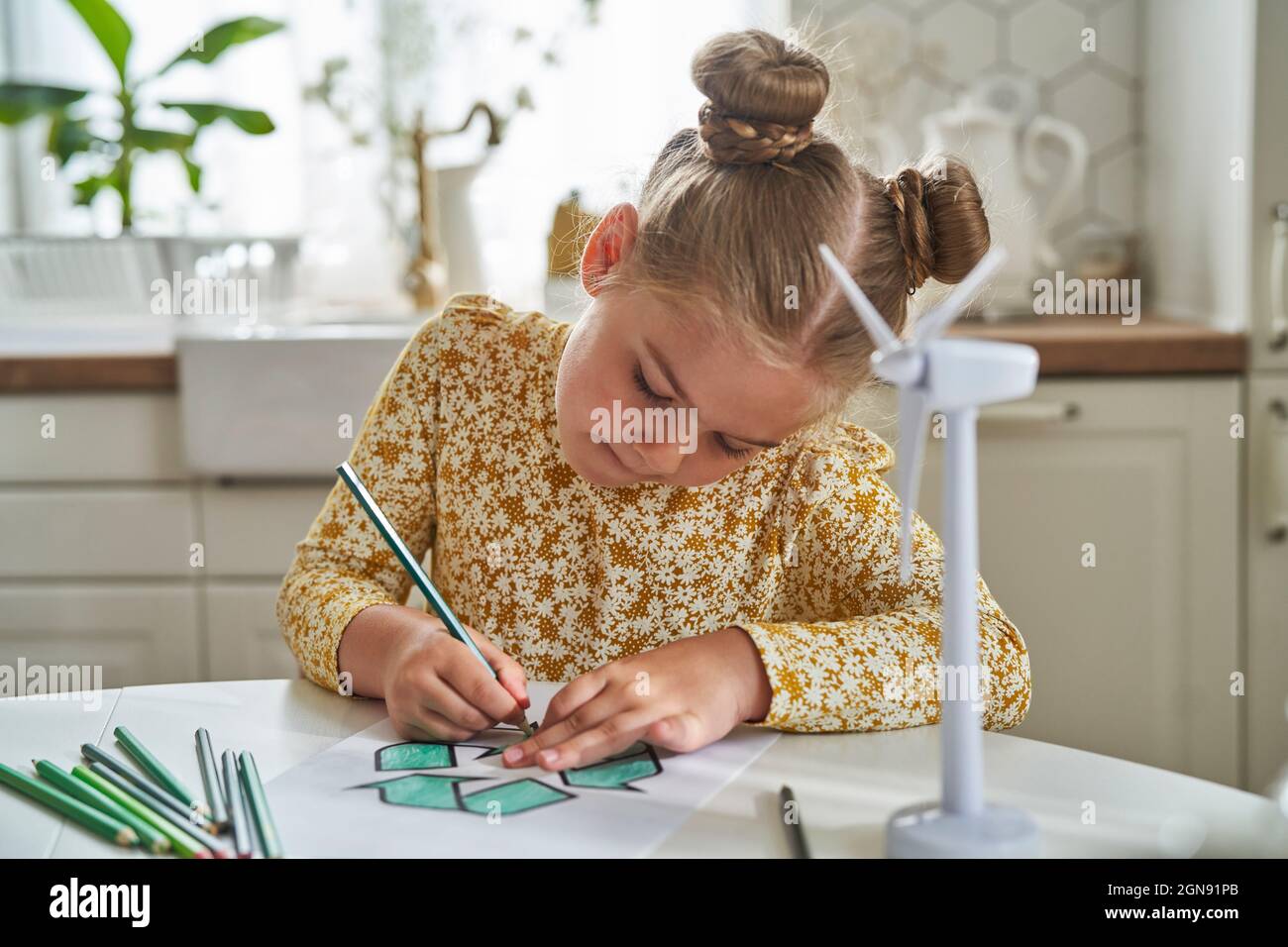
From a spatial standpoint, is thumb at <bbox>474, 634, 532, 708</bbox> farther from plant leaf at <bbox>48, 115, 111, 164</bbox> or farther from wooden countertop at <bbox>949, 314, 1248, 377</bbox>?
plant leaf at <bbox>48, 115, 111, 164</bbox>

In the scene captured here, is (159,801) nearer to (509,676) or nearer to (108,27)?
(509,676)

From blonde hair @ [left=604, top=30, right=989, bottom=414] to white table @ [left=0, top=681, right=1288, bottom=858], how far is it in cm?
28

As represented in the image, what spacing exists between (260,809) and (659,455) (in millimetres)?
359

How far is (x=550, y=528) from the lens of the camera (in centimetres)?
112

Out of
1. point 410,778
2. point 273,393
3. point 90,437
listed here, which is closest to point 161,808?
point 410,778

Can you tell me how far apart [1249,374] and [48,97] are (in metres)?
1.94

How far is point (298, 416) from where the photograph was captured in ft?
5.85

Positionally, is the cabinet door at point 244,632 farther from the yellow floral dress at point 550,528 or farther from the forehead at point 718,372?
the forehead at point 718,372

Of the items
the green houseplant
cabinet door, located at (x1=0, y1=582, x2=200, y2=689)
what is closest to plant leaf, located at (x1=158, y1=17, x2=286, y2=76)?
the green houseplant

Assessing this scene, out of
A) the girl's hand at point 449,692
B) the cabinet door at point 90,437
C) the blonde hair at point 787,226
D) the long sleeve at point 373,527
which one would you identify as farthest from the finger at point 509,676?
the cabinet door at point 90,437

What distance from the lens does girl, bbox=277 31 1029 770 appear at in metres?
0.79

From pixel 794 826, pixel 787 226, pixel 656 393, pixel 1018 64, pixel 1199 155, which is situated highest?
pixel 1018 64

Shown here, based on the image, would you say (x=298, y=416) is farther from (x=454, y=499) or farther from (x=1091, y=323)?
(x=1091, y=323)
